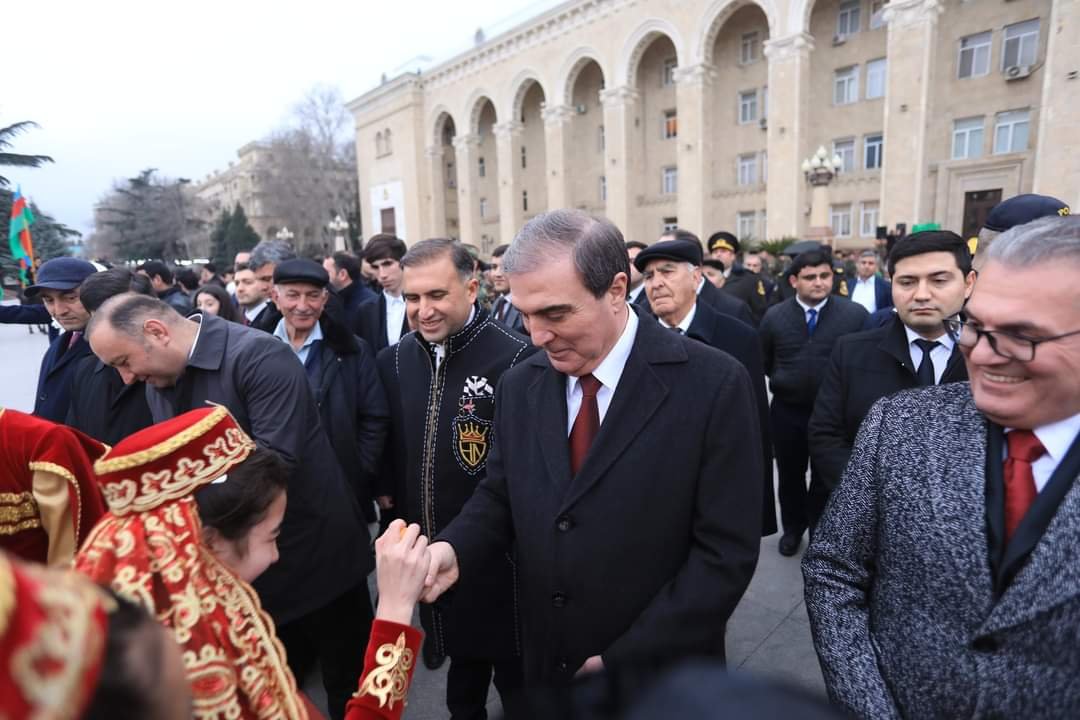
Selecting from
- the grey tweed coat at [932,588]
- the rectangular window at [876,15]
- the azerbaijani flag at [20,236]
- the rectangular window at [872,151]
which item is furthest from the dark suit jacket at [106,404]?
the rectangular window at [876,15]

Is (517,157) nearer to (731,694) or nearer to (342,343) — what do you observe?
(342,343)

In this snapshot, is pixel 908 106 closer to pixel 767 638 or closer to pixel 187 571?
pixel 767 638

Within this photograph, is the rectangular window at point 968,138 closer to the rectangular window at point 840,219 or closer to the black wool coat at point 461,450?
the rectangular window at point 840,219

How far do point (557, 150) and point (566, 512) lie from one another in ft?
99.2

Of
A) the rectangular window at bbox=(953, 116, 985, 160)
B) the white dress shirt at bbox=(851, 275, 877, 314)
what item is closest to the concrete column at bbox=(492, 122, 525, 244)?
the rectangular window at bbox=(953, 116, 985, 160)

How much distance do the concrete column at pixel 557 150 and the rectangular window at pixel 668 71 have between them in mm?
4522

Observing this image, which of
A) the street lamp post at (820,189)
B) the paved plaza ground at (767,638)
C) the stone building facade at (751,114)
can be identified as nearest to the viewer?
the paved plaza ground at (767,638)

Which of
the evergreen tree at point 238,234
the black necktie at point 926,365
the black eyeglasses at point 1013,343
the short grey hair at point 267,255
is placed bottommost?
the black necktie at point 926,365

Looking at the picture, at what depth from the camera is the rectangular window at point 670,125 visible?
27.6 meters

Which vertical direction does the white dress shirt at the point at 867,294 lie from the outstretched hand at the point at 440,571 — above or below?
above

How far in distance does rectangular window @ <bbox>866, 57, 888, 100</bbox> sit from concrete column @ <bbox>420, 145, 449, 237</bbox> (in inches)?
957

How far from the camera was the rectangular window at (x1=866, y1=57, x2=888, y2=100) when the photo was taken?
69.3 feet

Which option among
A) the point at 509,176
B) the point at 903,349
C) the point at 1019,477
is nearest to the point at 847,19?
the point at 509,176

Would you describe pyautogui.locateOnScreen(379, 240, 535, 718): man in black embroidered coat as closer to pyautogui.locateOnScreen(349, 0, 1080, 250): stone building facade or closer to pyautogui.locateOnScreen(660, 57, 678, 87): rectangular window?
pyautogui.locateOnScreen(349, 0, 1080, 250): stone building facade
